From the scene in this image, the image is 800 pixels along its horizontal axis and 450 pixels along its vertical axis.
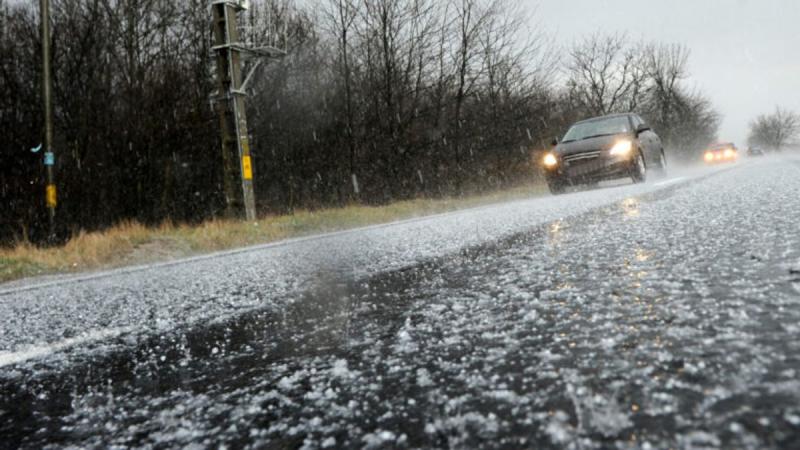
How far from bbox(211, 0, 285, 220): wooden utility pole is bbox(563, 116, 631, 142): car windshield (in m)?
6.88

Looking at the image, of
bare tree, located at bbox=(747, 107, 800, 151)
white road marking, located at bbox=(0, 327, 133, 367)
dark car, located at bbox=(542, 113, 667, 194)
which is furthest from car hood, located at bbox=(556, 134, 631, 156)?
bare tree, located at bbox=(747, 107, 800, 151)

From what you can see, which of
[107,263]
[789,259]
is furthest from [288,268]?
[107,263]

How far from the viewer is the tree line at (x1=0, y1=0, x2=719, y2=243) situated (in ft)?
53.9

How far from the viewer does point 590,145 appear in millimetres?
11500

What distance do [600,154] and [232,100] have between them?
7981 millimetres

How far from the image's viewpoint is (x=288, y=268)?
4391 millimetres

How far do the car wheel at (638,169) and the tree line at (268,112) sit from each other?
28.8ft

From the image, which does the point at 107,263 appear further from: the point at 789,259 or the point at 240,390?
the point at 789,259

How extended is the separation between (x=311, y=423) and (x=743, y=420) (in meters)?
0.74

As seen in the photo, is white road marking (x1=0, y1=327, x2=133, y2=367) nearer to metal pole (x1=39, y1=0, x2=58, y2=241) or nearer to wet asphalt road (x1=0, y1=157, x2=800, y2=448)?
wet asphalt road (x1=0, y1=157, x2=800, y2=448)

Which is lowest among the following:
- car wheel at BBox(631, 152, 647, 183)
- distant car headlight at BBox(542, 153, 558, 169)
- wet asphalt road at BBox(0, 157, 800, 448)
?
wet asphalt road at BBox(0, 157, 800, 448)

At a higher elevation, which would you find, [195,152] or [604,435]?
[195,152]

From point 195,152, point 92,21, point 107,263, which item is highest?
point 92,21

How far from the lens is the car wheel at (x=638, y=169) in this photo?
11391mm
